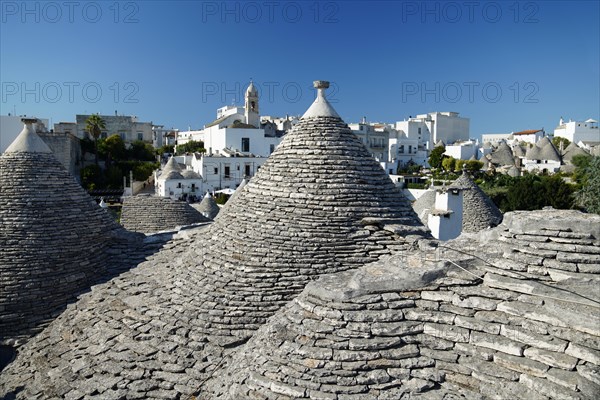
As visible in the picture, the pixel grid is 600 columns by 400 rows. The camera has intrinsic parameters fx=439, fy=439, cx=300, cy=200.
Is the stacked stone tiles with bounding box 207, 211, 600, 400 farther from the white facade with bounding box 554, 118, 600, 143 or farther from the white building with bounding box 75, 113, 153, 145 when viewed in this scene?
the white facade with bounding box 554, 118, 600, 143

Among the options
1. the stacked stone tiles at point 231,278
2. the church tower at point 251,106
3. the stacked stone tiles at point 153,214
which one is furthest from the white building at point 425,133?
the stacked stone tiles at point 231,278

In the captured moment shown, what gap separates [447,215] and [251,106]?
41561 mm

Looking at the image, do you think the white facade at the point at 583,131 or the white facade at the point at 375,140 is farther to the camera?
the white facade at the point at 583,131

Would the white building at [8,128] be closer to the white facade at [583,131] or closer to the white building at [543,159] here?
the white building at [543,159]

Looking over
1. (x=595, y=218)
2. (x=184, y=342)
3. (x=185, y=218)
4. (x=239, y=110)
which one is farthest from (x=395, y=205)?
(x=239, y=110)

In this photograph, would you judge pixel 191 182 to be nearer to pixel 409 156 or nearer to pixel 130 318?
pixel 130 318

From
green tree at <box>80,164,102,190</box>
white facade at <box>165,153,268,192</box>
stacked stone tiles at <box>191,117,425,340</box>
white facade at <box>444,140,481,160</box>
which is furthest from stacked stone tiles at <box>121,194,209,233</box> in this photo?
white facade at <box>444,140,481,160</box>

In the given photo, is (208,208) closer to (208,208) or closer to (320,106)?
(208,208)

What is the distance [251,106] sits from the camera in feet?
166

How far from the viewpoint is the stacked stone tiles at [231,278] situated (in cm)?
541

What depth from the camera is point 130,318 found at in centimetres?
614

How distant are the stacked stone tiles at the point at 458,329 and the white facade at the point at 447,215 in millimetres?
7546

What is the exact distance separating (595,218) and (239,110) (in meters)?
58.1

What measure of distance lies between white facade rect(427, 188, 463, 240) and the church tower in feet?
132
